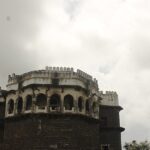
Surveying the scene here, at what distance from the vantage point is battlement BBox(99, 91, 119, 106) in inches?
1443

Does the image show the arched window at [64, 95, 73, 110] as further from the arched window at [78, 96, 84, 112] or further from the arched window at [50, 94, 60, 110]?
the arched window at [78, 96, 84, 112]

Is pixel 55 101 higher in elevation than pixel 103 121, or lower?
higher

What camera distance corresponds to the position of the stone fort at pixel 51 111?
2927cm

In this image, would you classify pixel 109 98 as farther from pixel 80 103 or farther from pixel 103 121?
pixel 80 103

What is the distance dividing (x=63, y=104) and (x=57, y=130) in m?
2.52

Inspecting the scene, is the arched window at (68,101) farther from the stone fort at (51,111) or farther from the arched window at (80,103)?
the arched window at (80,103)

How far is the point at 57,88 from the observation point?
1216 inches

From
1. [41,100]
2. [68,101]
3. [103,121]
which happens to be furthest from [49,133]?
[103,121]

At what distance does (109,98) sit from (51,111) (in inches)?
362

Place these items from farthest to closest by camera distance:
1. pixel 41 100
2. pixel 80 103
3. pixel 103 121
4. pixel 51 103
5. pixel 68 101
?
pixel 103 121
pixel 80 103
pixel 68 101
pixel 41 100
pixel 51 103

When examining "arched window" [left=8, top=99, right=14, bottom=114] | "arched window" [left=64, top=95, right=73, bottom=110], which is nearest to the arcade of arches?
"arched window" [left=64, top=95, right=73, bottom=110]

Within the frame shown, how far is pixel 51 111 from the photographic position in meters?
29.9

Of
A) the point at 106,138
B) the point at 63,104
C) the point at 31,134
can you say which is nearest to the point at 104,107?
the point at 106,138

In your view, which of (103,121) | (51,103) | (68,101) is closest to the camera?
(51,103)
